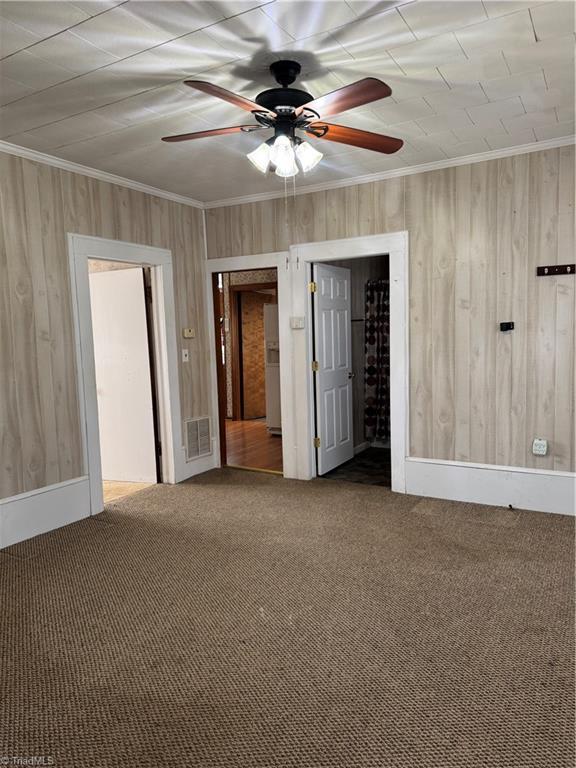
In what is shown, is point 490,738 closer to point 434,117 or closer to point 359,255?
point 434,117

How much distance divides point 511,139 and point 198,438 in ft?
12.2

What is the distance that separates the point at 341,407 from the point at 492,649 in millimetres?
3305

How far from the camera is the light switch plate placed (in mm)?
3883

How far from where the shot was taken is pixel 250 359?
8523 millimetres

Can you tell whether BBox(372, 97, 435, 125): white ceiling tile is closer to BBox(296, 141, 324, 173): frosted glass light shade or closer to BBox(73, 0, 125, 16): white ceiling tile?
BBox(296, 141, 324, 173): frosted glass light shade

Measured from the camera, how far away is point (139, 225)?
180 inches

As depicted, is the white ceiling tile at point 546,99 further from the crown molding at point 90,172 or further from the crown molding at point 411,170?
the crown molding at point 90,172

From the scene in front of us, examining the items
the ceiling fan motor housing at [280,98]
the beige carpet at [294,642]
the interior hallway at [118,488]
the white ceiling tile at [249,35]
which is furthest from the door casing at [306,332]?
the white ceiling tile at [249,35]

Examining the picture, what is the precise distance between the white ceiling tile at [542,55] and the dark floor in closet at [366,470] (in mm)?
3312

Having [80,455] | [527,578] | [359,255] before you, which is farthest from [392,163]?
[80,455]

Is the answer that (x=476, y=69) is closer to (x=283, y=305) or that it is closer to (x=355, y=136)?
(x=355, y=136)

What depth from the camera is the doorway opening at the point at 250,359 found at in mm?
7121

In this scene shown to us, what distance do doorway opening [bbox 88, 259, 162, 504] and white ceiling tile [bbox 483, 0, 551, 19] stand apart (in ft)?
11.4

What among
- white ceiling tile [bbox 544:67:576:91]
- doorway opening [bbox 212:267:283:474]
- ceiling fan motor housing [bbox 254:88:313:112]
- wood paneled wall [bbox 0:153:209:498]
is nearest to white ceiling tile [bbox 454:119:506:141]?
white ceiling tile [bbox 544:67:576:91]
